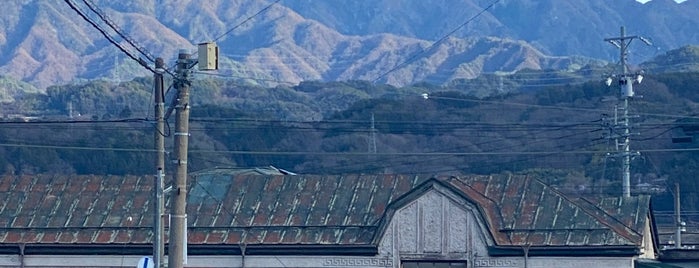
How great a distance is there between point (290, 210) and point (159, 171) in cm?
1113

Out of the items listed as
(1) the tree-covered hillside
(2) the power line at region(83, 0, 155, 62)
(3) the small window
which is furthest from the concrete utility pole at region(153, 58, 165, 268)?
(1) the tree-covered hillside

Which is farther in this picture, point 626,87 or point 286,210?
point 626,87

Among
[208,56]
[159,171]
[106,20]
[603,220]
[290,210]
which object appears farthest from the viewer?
[290,210]

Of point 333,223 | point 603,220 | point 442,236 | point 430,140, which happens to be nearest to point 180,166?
point 442,236

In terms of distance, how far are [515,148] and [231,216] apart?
106 metres

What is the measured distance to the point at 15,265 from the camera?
40.0 m

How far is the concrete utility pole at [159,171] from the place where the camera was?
28.7 m

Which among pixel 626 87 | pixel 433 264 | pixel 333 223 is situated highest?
pixel 626 87

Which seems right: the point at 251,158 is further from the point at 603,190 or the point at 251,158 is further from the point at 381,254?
the point at 381,254

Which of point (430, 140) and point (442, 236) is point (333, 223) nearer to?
point (442, 236)

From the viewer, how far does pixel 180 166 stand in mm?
26672

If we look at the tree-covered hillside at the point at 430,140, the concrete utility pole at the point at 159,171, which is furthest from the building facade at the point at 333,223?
the tree-covered hillside at the point at 430,140

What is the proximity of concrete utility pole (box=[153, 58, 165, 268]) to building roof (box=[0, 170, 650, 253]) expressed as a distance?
360 inches

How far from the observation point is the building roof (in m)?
37.6
